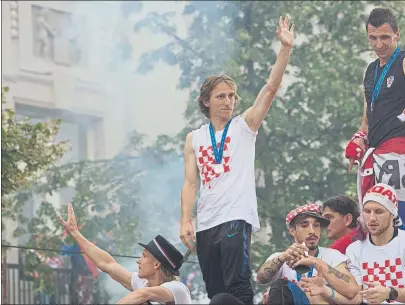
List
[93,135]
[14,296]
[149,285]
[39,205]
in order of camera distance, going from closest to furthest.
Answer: [149,285] → [14,296] → [39,205] → [93,135]

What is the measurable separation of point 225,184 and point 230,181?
0.04m

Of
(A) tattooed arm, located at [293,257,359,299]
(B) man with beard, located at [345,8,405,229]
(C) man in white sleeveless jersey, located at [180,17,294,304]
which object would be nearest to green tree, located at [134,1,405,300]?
(B) man with beard, located at [345,8,405,229]

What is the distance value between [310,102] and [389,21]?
43.4 feet

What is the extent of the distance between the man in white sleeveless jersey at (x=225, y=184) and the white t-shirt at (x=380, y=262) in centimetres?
79

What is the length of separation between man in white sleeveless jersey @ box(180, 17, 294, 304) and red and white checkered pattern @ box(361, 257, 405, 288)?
2.88 ft

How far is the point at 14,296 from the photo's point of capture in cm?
2394

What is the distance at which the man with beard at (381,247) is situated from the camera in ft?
38.7

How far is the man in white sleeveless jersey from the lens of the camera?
1184cm

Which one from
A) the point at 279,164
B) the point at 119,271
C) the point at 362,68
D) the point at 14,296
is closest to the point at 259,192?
the point at 279,164

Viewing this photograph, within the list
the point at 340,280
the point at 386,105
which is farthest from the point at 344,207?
the point at 340,280

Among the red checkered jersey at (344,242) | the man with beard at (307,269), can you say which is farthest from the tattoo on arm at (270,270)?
the red checkered jersey at (344,242)

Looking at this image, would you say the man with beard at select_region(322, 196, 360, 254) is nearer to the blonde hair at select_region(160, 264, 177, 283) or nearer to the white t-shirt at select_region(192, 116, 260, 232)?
the white t-shirt at select_region(192, 116, 260, 232)

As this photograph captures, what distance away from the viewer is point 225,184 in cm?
1198

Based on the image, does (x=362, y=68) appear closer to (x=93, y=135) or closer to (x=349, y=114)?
(x=349, y=114)
